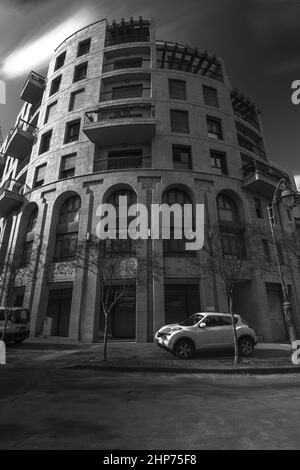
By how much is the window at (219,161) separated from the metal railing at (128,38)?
50.3 ft

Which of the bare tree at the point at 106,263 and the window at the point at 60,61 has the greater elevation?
the window at the point at 60,61

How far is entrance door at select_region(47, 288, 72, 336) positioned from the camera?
61.8ft

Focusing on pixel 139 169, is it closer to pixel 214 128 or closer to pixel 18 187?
pixel 214 128

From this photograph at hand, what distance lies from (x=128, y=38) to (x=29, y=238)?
23373 mm

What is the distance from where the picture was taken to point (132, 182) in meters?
19.2

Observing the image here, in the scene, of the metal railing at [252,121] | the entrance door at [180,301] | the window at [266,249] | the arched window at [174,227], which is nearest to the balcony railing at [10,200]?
A: the arched window at [174,227]

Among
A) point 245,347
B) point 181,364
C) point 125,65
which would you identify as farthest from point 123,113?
point 181,364

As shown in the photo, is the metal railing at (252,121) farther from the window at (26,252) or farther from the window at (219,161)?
the window at (26,252)

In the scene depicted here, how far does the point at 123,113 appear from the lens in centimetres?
2177

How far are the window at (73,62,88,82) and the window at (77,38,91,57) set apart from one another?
194 cm

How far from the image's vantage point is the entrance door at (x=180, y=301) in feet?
59.3

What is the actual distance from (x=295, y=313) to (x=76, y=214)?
1910cm

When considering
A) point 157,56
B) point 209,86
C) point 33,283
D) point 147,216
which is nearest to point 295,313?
point 147,216

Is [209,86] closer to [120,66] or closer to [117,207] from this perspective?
[120,66]
